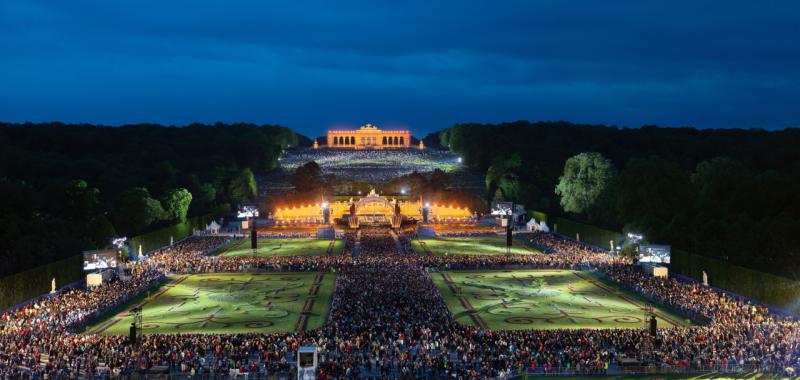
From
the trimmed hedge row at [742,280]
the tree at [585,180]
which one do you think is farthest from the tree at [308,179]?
the trimmed hedge row at [742,280]

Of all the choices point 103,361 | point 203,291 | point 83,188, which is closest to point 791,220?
point 203,291

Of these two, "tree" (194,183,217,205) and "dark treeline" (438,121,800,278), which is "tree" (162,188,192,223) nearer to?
"tree" (194,183,217,205)

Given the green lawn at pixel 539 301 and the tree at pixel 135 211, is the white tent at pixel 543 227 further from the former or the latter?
the tree at pixel 135 211

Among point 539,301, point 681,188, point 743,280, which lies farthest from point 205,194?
point 743,280

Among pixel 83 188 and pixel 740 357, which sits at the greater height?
pixel 83 188

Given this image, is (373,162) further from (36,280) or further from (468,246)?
(36,280)

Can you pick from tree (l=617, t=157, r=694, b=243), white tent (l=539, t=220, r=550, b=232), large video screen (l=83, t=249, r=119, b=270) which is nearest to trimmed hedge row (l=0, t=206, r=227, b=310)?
large video screen (l=83, t=249, r=119, b=270)

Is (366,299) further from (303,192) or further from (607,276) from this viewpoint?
(303,192)
